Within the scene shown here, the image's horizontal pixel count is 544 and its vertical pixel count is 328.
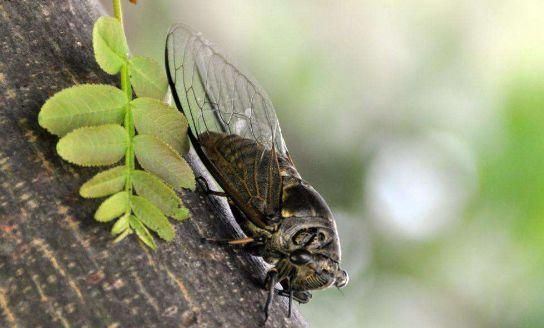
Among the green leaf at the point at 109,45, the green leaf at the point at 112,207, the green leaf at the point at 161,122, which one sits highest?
the green leaf at the point at 109,45

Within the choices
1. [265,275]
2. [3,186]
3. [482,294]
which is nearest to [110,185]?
[3,186]

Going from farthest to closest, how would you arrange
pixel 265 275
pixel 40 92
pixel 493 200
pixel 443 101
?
pixel 443 101 → pixel 493 200 → pixel 265 275 → pixel 40 92

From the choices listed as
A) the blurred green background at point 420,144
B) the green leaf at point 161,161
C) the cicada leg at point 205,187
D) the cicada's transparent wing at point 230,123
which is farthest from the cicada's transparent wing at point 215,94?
the blurred green background at point 420,144

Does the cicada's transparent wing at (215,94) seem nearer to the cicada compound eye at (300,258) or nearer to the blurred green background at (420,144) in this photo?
the cicada compound eye at (300,258)

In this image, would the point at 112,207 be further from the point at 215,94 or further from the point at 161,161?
the point at 215,94

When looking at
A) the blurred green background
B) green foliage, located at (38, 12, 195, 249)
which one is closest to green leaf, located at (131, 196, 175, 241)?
green foliage, located at (38, 12, 195, 249)

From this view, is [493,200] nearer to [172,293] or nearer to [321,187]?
[321,187]

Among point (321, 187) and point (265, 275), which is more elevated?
point (265, 275)
